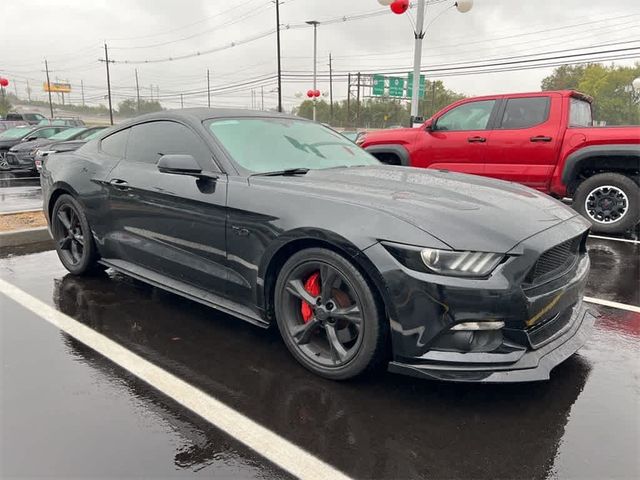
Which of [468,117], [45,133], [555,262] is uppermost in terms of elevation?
[468,117]

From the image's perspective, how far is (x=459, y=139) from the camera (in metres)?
7.78

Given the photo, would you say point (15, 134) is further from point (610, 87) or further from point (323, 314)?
point (610, 87)

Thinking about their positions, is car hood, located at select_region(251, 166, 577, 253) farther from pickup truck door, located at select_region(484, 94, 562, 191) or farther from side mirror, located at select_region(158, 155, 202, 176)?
pickup truck door, located at select_region(484, 94, 562, 191)

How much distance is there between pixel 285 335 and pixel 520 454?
1416 millimetres

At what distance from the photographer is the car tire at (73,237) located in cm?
456

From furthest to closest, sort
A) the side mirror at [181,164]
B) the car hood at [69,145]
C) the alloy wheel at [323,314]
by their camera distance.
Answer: the car hood at [69,145] → the side mirror at [181,164] → the alloy wheel at [323,314]

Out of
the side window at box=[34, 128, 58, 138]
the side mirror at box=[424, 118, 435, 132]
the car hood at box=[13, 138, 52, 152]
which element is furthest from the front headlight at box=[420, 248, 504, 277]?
the side window at box=[34, 128, 58, 138]

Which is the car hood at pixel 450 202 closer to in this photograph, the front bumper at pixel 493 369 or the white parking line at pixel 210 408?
the front bumper at pixel 493 369

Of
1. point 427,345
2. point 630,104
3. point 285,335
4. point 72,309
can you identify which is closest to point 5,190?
point 72,309

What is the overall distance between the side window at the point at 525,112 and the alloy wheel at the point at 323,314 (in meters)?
5.56

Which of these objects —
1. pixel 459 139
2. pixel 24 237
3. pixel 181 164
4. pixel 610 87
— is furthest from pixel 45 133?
pixel 610 87

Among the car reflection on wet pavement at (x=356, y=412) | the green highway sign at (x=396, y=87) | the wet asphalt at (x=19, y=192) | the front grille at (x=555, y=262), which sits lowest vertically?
the car reflection on wet pavement at (x=356, y=412)

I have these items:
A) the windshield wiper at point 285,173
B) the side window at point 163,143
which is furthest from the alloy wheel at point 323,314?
the side window at point 163,143

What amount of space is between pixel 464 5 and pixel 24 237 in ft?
39.6
